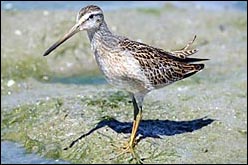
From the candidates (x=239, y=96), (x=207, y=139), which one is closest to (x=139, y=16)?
(x=239, y=96)

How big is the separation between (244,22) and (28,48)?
360 centimetres

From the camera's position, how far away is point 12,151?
304 inches

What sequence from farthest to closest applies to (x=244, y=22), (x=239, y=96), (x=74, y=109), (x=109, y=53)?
(x=244, y=22) < (x=239, y=96) < (x=74, y=109) < (x=109, y=53)

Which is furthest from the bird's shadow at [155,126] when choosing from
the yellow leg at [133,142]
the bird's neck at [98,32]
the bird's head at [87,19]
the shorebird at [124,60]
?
the bird's head at [87,19]

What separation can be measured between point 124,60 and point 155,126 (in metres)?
1.23

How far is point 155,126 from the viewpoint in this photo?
793 cm

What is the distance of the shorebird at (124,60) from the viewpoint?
271 inches

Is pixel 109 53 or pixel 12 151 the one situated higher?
pixel 109 53

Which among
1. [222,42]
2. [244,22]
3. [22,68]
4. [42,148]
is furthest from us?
[244,22]

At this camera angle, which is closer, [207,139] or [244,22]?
[207,139]

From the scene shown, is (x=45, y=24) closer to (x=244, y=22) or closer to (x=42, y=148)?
(x=244, y=22)

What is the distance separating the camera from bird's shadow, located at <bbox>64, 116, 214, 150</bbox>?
7715 millimetres

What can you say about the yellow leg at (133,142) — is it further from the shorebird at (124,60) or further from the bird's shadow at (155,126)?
the bird's shadow at (155,126)

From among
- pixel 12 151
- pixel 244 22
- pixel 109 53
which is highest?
pixel 109 53
